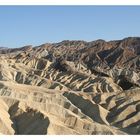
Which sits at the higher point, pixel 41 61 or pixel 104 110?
pixel 104 110

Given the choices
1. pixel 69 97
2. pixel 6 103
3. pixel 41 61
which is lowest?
pixel 41 61

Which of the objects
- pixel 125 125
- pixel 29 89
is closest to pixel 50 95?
pixel 29 89

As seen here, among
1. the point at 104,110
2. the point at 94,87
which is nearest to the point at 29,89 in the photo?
the point at 104,110

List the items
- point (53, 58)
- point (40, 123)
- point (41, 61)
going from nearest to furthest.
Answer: point (40, 123) < point (41, 61) < point (53, 58)

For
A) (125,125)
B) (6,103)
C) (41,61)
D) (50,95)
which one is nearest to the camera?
(6,103)

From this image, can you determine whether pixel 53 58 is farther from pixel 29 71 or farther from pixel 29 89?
pixel 29 89

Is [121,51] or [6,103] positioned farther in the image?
[121,51]

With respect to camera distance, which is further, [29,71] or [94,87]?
[29,71]

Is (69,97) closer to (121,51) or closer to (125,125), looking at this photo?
(125,125)
